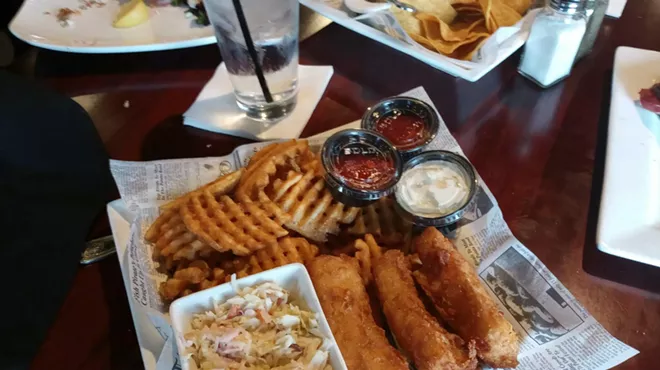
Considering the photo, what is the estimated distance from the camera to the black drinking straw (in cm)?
166

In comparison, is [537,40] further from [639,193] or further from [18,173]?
[18,173]

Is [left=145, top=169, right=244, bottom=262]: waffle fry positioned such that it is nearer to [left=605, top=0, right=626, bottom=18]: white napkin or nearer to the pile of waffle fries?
the pile of waffle fries

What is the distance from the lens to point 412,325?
137cm

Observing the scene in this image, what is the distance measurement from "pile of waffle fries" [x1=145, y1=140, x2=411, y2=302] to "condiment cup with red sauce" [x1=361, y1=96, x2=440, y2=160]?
8.5 inches

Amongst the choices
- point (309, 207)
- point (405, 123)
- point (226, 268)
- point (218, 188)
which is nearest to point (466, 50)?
point (405, 123)

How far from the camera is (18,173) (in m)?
1.75

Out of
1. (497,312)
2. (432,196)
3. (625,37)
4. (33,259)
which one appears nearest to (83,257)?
(33,259)

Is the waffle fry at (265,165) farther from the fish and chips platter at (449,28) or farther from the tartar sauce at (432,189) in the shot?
the fish and chips platter at (449,28)

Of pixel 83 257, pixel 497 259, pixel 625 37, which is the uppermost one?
pixel 625 37

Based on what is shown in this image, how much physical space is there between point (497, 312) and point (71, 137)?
1321 millimetres

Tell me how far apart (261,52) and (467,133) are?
73cm

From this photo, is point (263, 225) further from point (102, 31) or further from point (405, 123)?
point (102, 31)

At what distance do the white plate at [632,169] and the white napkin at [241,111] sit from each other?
38.2 inches

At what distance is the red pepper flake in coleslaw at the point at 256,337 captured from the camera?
1.23m
